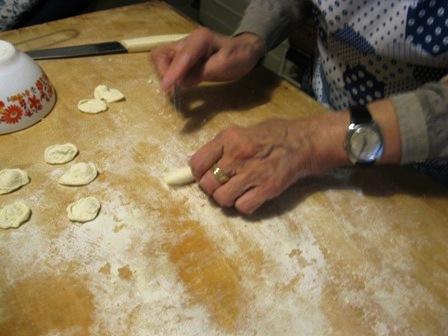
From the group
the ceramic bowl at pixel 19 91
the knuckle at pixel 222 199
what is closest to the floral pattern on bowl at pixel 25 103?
the ceramic bowl at pixel 19 91

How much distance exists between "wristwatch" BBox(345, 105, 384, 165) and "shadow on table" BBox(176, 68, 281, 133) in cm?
33

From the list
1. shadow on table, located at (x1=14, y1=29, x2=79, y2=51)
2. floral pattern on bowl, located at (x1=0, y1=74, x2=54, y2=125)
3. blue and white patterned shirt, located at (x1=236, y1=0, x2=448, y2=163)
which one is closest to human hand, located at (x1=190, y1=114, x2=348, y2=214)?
blue and white patterned shirt, located at (x1=236, y1=0, x2=448, y2=163)

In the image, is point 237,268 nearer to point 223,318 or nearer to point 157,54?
point 223,318

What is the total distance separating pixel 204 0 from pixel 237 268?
6.63 ft

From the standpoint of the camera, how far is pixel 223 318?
63 cm

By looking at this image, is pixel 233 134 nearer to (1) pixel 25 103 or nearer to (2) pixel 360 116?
(2) pixel 360 116

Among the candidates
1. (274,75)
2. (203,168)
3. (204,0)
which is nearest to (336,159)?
(203,168)

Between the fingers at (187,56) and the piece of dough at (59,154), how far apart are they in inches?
9.2

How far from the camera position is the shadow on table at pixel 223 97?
951mm

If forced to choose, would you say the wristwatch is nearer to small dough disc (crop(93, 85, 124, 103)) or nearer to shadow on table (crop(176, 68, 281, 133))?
shadow on table (crop(176, 68, 281, 133))

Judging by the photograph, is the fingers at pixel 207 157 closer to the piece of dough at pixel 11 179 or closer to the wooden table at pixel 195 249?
the wooden table at pixel 195 249

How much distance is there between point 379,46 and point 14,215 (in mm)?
745

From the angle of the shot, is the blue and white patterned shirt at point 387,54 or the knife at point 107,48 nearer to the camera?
the blue and white patterned shirt at point 387,54

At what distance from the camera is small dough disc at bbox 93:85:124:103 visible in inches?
37.4
